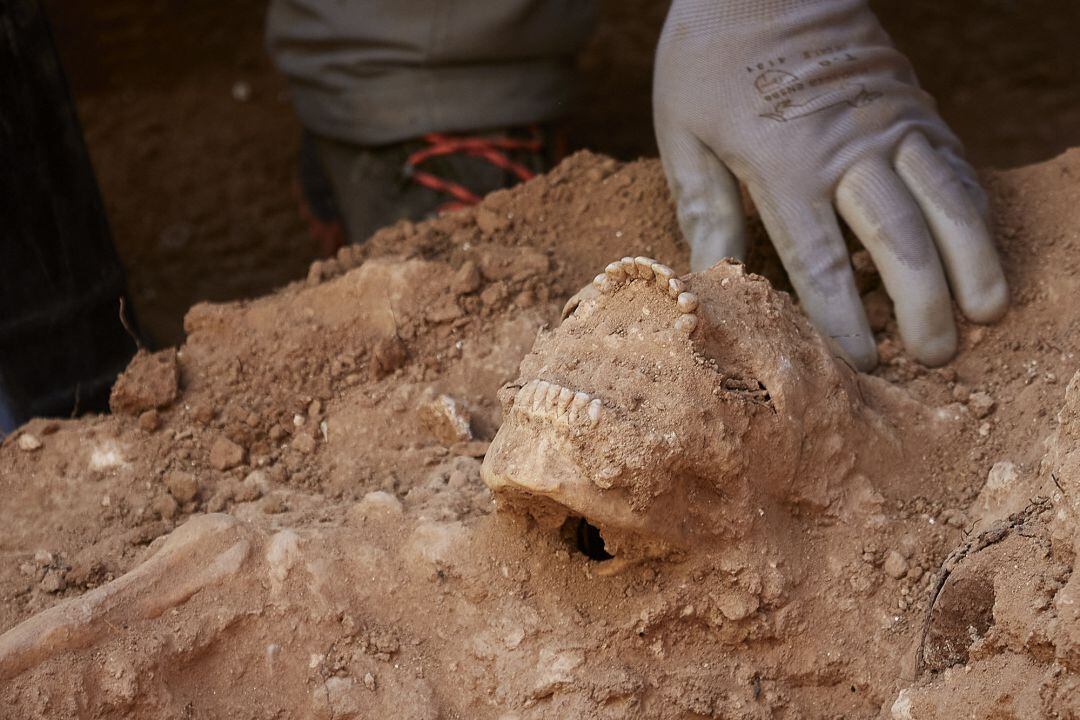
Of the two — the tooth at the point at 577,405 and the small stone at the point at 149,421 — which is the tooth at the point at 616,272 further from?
the small stone at the point at 149,421

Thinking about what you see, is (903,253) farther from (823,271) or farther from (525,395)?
(525,395)

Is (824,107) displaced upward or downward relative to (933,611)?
upward

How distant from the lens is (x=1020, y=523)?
1308mm

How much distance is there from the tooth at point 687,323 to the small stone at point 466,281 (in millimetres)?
577

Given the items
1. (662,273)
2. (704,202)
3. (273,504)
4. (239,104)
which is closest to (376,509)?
(273,504)

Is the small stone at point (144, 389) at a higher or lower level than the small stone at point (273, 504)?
higher

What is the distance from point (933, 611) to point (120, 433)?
1.21 meters

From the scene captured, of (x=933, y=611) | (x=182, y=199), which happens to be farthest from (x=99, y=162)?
(x=933, y=611)

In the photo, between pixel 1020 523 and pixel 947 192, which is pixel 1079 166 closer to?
pixel 947 192

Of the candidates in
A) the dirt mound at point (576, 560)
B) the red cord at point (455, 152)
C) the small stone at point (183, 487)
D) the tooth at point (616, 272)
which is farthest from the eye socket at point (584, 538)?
the red cord at point (455, 152)

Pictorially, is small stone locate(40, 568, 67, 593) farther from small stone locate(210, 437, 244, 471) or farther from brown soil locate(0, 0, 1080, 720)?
small stone locate(210, 437, 244, 471)

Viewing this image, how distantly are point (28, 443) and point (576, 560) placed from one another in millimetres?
884

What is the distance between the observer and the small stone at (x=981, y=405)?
63.1 inches

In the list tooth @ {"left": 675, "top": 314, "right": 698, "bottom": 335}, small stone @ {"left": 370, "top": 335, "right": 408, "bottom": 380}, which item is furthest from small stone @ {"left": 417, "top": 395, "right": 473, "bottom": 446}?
tooth @ {"left": 675, "top": 314, "right": 698, "bottom": 335}
